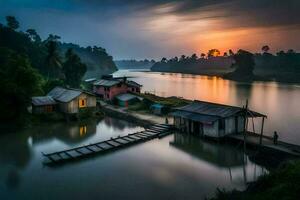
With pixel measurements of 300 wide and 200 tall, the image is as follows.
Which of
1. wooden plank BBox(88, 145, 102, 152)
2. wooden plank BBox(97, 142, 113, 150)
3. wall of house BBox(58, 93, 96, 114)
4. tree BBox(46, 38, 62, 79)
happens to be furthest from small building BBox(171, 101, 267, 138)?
tree BBox(46, 38, 62, 79)

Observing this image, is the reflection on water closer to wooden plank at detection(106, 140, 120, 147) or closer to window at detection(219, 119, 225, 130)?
window at detection(219, 119, 225, 130)

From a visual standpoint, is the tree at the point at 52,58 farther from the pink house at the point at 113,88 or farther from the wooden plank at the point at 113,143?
the wooden plank at the point at 113,143

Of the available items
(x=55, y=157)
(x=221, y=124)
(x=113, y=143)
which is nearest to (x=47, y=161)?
(x=55, y=157)

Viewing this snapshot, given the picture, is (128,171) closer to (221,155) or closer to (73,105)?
(221,155)

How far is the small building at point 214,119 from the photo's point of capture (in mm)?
30417

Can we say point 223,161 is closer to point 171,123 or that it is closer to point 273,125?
point 171,123

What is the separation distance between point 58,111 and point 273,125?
33.4 meters

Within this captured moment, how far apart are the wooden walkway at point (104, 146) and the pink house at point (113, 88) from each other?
22131 mm

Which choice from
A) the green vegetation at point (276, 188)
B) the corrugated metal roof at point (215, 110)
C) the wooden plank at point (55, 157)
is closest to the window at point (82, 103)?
the corrugated metal roof at point (215, 110)

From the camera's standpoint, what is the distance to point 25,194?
63.4 ft

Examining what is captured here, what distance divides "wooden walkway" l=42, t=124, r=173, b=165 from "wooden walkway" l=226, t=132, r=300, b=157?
9.12 metres

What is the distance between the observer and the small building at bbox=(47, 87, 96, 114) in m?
42.4

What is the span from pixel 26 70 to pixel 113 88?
18.7 meters

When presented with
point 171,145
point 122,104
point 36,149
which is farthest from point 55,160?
point 122,104
